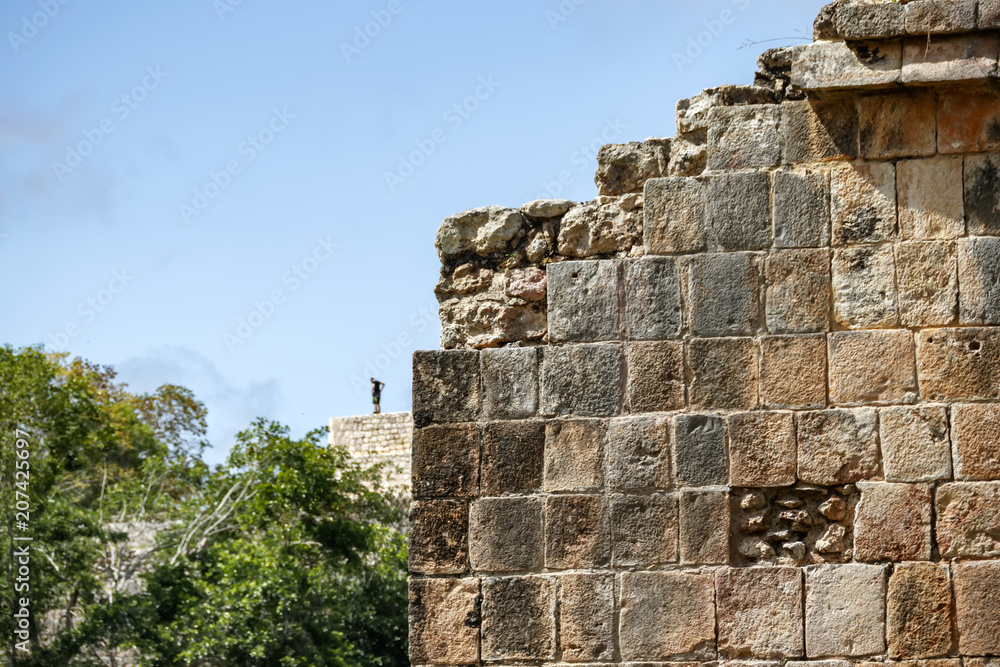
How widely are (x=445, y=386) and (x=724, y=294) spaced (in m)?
1.28

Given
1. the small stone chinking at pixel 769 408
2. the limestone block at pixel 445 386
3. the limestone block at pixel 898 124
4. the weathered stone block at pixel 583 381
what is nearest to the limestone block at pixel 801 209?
the small stone chinking at pixel 769 408

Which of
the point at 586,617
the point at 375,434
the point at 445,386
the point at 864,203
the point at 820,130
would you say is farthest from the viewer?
the point at 375,434

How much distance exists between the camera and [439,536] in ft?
16.5

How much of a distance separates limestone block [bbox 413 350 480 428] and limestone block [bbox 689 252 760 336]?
1.00 m

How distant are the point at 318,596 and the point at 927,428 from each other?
12224 mm

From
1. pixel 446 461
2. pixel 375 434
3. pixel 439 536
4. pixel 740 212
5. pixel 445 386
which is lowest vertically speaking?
pixel 439 536

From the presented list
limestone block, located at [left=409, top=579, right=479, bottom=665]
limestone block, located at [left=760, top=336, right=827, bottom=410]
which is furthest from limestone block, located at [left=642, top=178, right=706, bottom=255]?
limestone block, located at [left=409, top=579, right=479, bottom=665]

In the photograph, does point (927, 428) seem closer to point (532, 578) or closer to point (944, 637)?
point (944, 637)

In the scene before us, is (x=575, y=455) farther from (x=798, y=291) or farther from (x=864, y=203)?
(x=864, y=203)

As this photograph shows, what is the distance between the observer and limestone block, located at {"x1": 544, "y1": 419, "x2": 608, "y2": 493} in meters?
4.90

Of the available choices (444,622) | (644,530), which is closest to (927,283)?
(644,530)

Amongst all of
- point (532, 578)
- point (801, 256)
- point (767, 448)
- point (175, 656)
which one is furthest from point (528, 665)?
point (175, 656)

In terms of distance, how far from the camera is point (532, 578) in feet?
16.0

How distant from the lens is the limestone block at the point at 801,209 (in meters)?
4.94
